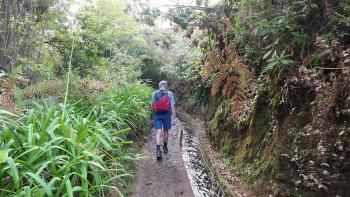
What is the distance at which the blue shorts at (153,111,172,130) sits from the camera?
7495mm

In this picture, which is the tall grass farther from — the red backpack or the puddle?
the red backpack

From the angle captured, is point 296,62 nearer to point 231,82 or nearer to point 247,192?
point 231,82

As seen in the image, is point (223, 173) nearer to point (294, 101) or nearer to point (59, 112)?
point (294, 101)

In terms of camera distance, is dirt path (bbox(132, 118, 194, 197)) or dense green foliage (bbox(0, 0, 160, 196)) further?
dirt path (bbox(132, 118, 194, 197))

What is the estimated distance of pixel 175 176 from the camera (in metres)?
6.17

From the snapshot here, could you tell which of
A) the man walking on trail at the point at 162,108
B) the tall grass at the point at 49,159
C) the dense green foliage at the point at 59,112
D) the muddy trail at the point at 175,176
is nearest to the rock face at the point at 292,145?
the muddy trail at the point at 175,176

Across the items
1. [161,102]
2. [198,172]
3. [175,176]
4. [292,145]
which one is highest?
[292,145]

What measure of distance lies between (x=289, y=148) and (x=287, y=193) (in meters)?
0.62

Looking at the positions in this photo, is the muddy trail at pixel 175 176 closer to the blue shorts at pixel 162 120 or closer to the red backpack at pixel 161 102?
the blue shorts at pixel 162 120

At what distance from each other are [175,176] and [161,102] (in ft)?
6.37

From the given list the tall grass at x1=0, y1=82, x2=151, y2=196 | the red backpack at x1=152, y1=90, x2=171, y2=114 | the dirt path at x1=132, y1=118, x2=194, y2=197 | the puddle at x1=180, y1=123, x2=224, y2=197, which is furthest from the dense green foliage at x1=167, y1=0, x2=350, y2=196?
the tall grass at x1=0, y1=82, x2=151, y2=196

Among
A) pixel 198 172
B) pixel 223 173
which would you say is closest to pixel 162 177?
pixel 198 172

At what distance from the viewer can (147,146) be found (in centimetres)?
841

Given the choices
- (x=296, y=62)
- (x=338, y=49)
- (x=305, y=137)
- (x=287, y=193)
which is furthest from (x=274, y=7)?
(x=287, y=193)
